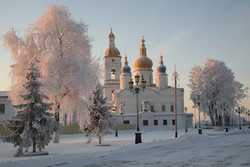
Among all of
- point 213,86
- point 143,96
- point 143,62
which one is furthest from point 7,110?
point 143,62

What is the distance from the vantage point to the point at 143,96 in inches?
2955

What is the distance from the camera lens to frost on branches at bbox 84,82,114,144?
24.6 m

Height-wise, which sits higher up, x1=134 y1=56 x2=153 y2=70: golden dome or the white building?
x1=134 y1=56 x2=153 y2=70: golden dome

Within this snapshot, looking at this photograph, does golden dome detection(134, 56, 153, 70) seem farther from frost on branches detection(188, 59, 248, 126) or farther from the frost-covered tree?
the frost-covered tree

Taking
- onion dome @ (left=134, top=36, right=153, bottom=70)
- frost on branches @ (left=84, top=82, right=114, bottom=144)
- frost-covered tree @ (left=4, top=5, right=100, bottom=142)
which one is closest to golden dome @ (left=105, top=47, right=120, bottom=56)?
onion dome @ (left=134, top=36, right=153, bottom=70)

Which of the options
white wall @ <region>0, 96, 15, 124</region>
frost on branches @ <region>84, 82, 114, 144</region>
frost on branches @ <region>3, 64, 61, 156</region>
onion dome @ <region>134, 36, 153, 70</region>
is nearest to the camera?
frost on branches @ <region>3, 64, 61, 156</region>

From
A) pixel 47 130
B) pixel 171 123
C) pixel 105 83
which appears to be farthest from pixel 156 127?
pixel 47 130

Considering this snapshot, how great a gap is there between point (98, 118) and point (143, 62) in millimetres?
55993

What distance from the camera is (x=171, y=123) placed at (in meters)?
71.4

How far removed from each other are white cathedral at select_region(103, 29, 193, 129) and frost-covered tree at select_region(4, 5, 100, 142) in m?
36.6

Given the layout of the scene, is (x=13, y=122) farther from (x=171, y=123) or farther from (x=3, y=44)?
(x=171, y=123)

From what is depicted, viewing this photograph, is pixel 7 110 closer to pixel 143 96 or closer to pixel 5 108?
pixel 5 108

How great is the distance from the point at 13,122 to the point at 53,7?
13.9 metres

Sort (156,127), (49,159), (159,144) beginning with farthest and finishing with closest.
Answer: (156,127), (159,144), (49,159)
